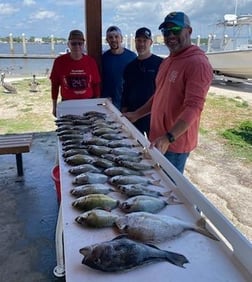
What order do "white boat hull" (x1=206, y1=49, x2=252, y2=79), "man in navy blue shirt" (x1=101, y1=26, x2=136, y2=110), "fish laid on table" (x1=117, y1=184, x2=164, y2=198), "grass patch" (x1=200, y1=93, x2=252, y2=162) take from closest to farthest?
1. "fish laid on table" (x1=117, y1=184, x2=164, y2=198)
2. "man in navy blue shirt" (x1=101, y1=26, x2=136, y2=110)
3. "grass patch" (x1=200, y1=93, x2=252, y2=162)
4. "white boat hull" (x1=206, y1=49, x2=252, y2=79)

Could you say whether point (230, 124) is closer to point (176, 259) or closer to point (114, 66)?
point (114, 66)

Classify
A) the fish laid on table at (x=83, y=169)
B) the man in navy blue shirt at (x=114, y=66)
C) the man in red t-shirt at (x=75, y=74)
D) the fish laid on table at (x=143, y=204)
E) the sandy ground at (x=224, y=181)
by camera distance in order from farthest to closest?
the man in navy blue shirt at (x=114, y=66)
the man in red t-shirt at (x=75, y=74)
the sandy ground at (x=224, y=181)
the fish laid on table at (x=83, y=169)
the fish laid on table at (x=143, y=204)

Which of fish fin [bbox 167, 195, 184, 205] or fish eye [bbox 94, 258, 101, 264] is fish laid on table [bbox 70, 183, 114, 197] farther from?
fish eye [bbox 94, 258, 101, 264]

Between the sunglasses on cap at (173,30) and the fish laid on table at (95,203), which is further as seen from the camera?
the sunglasses on cap at (173,30)

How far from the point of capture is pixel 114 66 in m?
3.72

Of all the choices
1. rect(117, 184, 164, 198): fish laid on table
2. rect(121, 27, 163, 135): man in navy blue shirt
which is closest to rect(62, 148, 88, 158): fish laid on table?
rect(117, 184, 164, 198): fish laid on table

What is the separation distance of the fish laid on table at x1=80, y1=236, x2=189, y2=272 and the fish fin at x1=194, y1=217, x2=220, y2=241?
15cm

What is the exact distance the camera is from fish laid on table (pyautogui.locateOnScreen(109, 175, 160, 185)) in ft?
4.90

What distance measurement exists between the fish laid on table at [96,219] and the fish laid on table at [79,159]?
556 millimetres

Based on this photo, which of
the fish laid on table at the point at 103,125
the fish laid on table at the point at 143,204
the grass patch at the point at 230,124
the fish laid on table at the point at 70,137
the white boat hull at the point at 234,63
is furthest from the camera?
the white boat hull at the point at 234,63

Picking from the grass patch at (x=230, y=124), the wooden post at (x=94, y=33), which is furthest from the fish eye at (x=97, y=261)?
the grass patch at (x=230, y=124)

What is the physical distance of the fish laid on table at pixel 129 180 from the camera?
149 cm

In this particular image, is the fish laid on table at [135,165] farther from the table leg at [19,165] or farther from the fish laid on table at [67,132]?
the table leg at [19,165]

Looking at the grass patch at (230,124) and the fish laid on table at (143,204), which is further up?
the fish laid on table at (143,204)
